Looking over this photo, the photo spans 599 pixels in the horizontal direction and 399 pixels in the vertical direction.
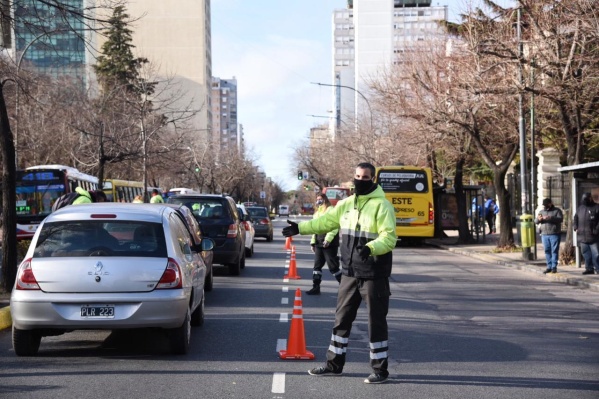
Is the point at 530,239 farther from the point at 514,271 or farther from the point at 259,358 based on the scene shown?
the point at 259,358

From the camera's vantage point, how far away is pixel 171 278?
948 centimetres

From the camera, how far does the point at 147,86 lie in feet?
180

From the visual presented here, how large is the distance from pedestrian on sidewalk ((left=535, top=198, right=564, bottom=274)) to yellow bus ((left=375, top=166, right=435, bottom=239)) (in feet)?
44.5

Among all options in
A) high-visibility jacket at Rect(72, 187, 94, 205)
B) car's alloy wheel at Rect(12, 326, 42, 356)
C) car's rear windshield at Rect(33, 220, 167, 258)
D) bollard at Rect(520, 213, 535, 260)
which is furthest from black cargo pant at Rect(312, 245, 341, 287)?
bollard at Rect(520, 213, 535, 260)

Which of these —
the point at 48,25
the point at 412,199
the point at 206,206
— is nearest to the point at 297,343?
the point at 206,206

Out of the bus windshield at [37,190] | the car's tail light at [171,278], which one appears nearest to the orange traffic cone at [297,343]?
the car's tail light at [171,278]

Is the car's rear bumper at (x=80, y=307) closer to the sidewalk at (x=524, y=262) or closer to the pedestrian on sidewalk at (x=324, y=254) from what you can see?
the pedestrian on sidewalk at (x=324, y=254)

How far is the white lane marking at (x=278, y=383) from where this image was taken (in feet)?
26.3

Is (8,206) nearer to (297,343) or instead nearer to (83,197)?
(83,197)

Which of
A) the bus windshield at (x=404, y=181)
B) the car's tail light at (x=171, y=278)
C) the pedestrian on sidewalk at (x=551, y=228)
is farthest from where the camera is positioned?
the bus windshield at (x=404, y=181)

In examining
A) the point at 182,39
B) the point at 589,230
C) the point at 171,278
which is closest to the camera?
the point at 171,278

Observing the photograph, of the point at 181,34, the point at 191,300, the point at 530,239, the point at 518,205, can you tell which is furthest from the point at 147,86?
the point at 181,34

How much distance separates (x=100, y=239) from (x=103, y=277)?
0.59 metres

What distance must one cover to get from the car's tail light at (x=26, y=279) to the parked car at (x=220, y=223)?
10.5 m
